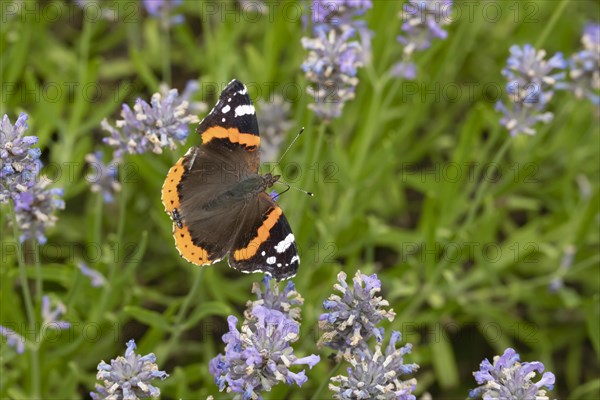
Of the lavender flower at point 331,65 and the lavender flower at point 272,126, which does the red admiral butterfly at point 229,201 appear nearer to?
the lavender flower at point 331,65

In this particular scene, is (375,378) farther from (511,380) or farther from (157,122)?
(157,122)


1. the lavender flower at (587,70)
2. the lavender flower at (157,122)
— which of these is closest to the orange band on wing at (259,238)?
the lavender flower at (157,122)

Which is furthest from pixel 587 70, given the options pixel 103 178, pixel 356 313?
pixel 103 178

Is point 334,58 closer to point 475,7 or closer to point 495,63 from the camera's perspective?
point 475,7

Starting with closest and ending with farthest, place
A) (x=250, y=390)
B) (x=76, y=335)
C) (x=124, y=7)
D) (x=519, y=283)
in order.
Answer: (x=250, y=390), (x=76, y=335), (x=519, y=283), (x=124, y=7)

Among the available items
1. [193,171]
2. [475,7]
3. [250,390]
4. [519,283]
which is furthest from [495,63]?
[250,390]
